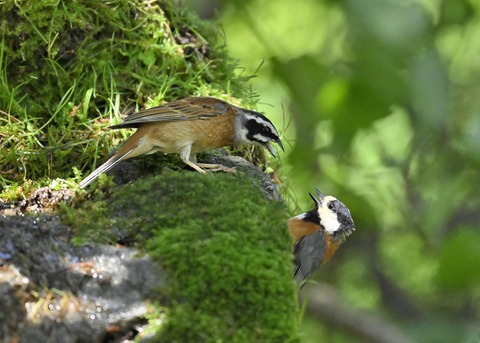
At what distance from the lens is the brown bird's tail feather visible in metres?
5.39

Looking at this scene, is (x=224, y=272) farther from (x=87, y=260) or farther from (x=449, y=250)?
(x=449, y=250)

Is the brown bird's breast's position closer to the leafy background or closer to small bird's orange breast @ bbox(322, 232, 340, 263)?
the leafy background

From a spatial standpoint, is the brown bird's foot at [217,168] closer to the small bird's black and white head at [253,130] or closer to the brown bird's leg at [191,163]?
the brown bird's leg at [191,163]

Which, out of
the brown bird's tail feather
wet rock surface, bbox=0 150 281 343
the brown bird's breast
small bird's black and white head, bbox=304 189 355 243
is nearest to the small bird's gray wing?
small bird's black and white head, bbox=304 189 355 243

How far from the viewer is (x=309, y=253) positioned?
6141 mm

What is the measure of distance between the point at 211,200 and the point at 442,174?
3.57 m

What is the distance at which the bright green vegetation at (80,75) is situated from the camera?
5914 millimetres

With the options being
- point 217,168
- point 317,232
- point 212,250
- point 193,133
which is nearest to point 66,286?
point 212,250

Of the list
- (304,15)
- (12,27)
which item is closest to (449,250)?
(12,27)

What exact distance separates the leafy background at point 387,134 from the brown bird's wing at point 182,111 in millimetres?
793

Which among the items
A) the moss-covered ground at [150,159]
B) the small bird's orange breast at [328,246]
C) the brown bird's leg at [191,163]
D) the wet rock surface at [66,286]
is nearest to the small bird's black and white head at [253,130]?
the brown bird's leg at [191,163]

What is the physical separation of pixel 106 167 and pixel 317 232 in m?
1.64

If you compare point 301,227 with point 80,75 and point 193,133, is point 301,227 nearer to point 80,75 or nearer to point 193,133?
point 193,133

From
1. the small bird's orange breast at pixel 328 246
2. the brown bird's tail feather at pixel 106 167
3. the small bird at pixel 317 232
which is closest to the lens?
the brown bird's tail feather at pixel 106 167
